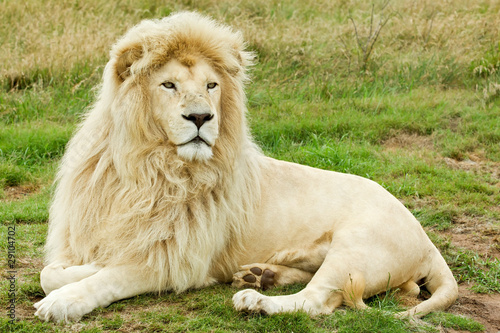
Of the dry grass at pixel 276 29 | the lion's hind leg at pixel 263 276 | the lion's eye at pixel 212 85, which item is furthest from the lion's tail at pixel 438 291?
the dry grass at pixel 276 29

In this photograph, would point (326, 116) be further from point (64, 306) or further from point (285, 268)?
point (64, 306)

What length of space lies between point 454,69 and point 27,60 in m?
4.98

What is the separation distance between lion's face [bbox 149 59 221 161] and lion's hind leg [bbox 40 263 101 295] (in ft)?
2.42

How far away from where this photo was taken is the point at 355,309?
3363 mm

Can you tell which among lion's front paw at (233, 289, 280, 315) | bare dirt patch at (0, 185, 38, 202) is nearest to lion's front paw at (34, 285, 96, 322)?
lion's front paw at (233, 289, 280, 315)

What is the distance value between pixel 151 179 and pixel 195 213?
28cm

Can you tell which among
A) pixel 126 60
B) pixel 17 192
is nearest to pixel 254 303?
pixel 126 60

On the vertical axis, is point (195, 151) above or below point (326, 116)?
above

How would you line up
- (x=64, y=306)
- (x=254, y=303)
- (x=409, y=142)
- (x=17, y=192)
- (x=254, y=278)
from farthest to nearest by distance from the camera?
(x=409, y=142) → (x=17, y=192) → (x=254, y=278) → (x=254, y=303) → (x=64, y=306)

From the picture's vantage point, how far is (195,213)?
3.50m

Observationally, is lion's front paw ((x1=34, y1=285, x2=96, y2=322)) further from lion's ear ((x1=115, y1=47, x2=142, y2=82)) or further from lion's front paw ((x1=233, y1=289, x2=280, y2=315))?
lion's ear ((x1=115, y1=47, x2=142, y2=82))

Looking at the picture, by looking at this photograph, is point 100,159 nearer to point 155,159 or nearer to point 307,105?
point 155,159

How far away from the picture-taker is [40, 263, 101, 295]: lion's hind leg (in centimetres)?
337

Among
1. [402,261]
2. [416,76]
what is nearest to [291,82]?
[416,76]
